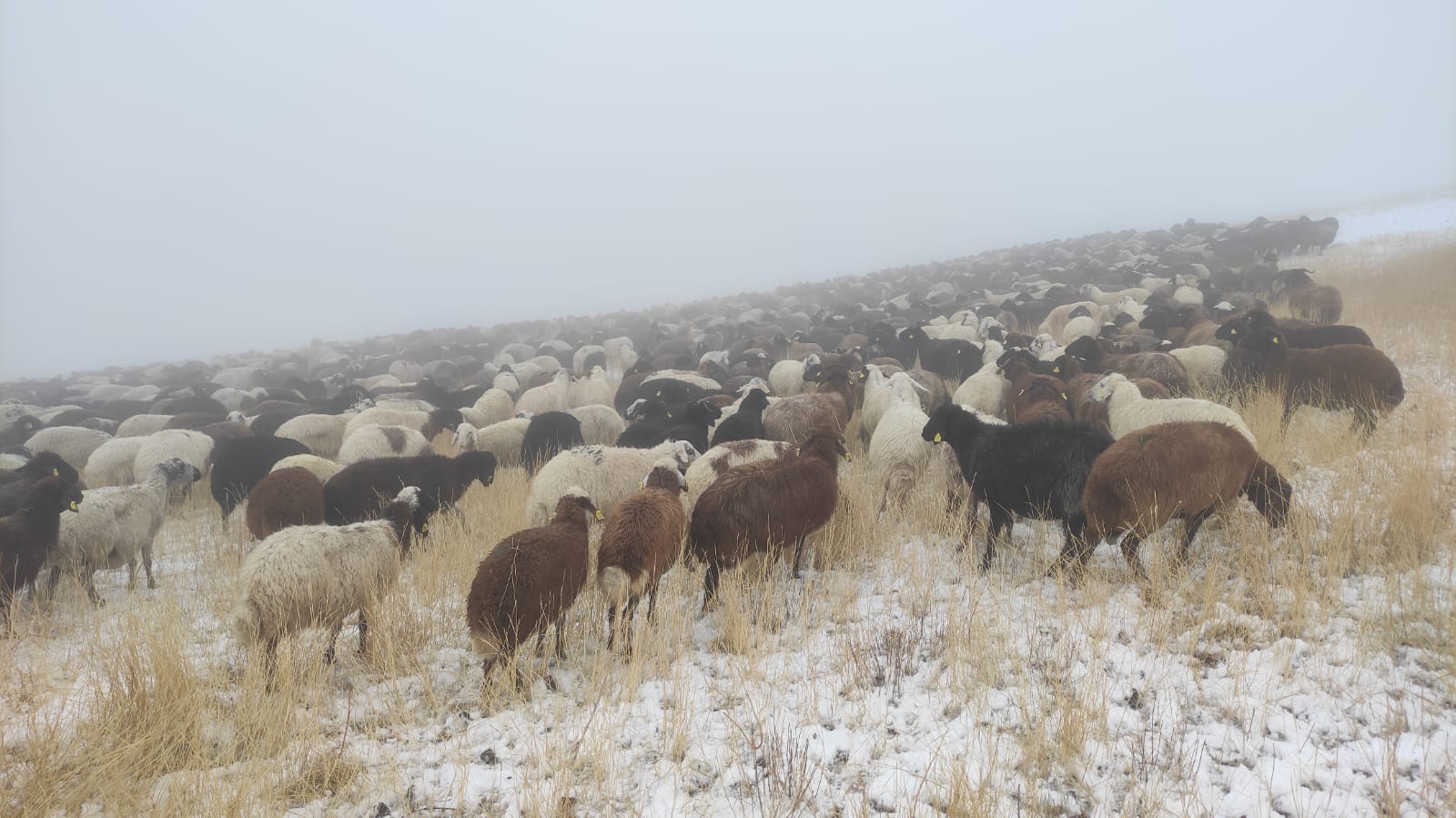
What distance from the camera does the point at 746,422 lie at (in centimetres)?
861

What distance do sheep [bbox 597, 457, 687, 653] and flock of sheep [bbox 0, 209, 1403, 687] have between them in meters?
0.02

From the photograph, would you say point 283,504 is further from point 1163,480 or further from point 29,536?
point 1163,480

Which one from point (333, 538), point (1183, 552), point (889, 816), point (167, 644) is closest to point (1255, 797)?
point (889, 816)

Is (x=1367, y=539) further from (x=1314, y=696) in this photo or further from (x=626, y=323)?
(x=626, y=323)

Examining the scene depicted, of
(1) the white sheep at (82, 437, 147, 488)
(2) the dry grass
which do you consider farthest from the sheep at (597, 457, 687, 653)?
(1) the white sheep at (82, 437, 147, 488)

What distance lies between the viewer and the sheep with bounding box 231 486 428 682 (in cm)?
405

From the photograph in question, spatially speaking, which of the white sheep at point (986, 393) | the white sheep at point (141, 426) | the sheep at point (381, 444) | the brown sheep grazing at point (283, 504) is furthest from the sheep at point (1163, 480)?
the white sheep at point (141, 426)

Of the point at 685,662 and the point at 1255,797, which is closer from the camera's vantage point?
the point at 1255,797

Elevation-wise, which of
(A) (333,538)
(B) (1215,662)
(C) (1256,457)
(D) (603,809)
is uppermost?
(A) (333,538)

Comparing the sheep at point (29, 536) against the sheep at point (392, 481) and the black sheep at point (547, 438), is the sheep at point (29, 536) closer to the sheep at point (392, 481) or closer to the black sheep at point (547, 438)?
the sheep at point (392, 481)

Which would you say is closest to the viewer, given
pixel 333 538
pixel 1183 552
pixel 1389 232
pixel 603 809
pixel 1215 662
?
pixel 603 809

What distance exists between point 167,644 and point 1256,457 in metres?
7.65

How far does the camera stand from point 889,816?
2.81 m

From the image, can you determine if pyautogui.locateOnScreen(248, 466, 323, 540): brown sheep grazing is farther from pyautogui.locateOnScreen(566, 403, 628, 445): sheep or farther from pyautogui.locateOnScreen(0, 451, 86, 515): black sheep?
pyautogui.locateOnScreen(566, 403, 628, 445): sheep
